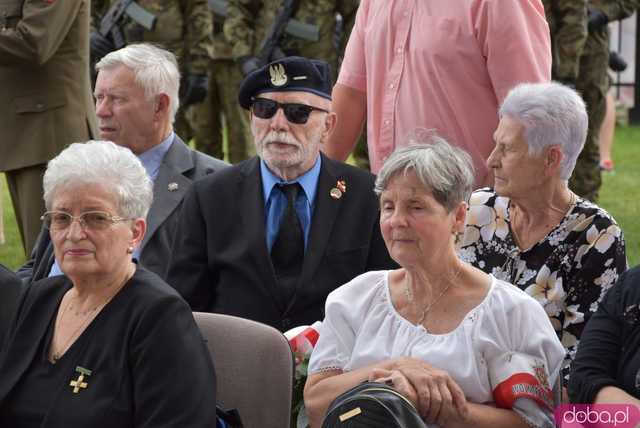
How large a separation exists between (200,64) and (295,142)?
4.20m

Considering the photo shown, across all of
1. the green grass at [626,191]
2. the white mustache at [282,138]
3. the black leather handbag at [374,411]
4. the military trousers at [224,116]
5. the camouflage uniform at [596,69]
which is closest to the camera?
the black leather handbag at [374,411]

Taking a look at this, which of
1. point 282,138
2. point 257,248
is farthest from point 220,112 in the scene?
point 257,248

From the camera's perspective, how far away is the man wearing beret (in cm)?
414

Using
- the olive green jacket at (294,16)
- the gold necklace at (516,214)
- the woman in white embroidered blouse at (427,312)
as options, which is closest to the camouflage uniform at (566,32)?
the olive green jacket at (294,16)

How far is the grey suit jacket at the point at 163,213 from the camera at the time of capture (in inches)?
178

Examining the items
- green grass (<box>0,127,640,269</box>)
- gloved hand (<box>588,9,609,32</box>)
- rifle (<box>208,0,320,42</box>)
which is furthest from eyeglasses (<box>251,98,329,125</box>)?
gloved hand (<box>588,9,609,32</box>)

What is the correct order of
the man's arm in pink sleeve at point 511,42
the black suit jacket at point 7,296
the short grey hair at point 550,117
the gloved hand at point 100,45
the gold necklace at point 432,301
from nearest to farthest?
the gold necklace at point 432,301
the black suit jacket at point 7,296
the short grey hair at point 550,117
the man's arm in pink sleeve at point 511,42
the gloved hand at point 100,45

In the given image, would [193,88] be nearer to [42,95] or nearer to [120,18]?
[120,18]

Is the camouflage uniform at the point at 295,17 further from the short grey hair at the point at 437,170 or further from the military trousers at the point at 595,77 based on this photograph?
the short grey hair at the point at 437,170

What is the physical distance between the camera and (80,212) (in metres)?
3.41

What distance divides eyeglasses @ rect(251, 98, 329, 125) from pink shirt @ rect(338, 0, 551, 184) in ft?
1.62

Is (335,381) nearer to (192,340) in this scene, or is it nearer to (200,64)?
(192,340)

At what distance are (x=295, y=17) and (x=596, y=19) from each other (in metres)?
2.12

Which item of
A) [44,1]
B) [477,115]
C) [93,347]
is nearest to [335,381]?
[93,347]
